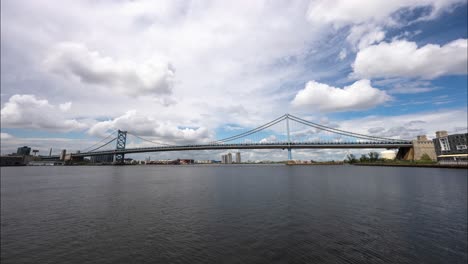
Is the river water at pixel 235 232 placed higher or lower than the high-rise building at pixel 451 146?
lower

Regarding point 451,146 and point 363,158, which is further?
point 363,158

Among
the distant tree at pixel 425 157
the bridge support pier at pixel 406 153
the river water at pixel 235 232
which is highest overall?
the bridge support pier at pixel 406 153

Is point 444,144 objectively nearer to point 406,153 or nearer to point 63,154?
point 406,153

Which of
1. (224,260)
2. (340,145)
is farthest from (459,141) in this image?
(224,260)

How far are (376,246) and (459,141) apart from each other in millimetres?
83321

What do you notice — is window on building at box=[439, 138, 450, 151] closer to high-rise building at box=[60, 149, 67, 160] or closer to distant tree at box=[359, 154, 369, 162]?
distant tree at box=[359, 154, 369, 162]

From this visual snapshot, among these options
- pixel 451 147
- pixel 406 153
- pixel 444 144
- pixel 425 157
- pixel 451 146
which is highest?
pixel 444 144

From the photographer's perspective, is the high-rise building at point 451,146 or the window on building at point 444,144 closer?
the high-rise building at point 451,146

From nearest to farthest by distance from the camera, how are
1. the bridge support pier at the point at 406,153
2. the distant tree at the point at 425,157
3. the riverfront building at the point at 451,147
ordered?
the riverfront building at the point at 451,147 < the distant tree at the point at 425,157 < the bridge support pier at the point at 406,153

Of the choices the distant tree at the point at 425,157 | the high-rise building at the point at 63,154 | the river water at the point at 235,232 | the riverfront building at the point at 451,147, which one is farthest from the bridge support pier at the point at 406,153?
the high-rise building at the point at 63,154

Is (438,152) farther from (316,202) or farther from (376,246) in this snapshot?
(376,246)

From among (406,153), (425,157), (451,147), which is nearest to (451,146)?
(451,147)

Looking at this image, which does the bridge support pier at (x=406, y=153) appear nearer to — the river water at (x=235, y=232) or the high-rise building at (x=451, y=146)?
the high-rise building at (x=451, y=146)

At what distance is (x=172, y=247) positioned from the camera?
8.87 meters
